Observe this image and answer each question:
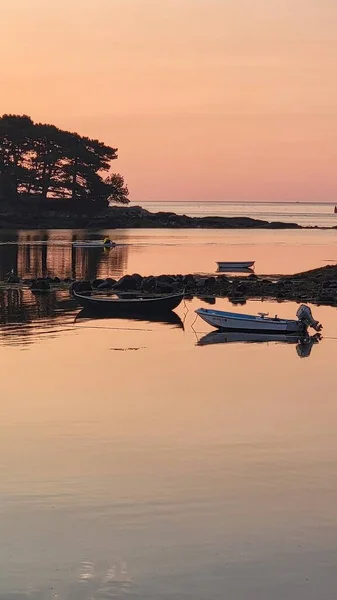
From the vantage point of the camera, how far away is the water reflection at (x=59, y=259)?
242ft

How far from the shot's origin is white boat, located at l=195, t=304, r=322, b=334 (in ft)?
125

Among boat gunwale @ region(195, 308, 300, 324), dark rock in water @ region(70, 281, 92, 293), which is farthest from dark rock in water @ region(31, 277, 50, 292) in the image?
boat gunwale @ region(195, 308, 300, 324)

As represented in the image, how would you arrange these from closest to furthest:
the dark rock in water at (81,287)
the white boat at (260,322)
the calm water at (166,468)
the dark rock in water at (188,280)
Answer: the calm water at (166,468)
the white boat at (260,322)
the dark rock in water at (81,287)
the dark rock in water at (188,280)

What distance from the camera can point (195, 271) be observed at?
73375 millimetres

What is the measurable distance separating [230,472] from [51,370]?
40.0 feet

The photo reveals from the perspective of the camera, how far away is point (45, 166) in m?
167

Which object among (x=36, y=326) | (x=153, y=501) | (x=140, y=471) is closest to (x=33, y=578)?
(x=153, y=501)

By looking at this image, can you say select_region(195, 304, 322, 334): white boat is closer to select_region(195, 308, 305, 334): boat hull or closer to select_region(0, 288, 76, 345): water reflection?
select_region(195, 308, 305, 334): boat hull

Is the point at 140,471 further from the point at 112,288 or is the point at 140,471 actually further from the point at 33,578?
the point at 112,288

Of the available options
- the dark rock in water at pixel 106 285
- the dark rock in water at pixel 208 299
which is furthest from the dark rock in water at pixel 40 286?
the dark rock in water at pixel 208 299

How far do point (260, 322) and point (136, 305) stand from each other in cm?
819

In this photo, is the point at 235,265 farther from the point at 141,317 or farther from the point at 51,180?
the point at 51,180

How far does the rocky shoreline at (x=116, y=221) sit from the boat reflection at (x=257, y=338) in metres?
124

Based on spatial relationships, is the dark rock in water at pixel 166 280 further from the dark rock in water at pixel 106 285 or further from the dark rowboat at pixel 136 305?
the dark rowboat at pixel 136 305
